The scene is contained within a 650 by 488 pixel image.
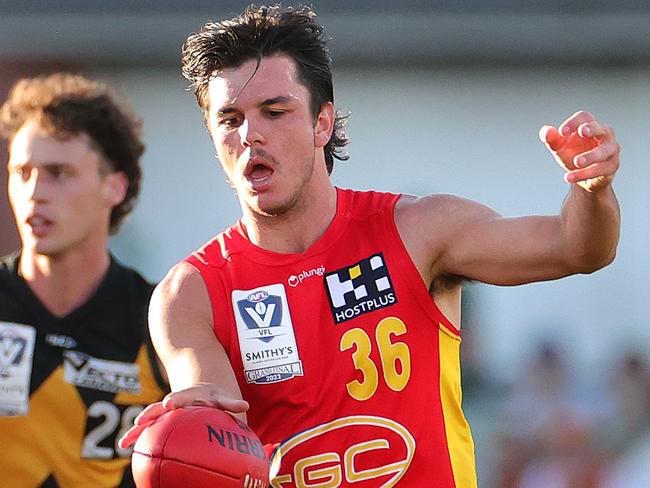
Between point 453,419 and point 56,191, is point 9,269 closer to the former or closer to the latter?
point 56,191

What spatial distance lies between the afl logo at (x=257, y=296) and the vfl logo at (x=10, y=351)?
1.72 meters

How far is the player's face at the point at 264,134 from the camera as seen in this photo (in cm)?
424

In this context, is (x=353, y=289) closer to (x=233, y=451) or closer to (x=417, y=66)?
(x=233, y=451)

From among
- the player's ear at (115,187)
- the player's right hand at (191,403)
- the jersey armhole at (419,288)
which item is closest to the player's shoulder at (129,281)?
the player's ear at (115,187)

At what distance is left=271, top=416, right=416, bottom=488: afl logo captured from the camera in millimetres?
4117

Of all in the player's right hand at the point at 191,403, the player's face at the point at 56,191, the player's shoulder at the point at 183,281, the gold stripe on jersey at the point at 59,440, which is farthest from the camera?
the player's face at the point at 56,191

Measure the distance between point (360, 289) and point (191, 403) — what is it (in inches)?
28.1

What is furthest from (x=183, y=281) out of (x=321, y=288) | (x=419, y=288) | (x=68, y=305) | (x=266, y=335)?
(x=68, y=305)

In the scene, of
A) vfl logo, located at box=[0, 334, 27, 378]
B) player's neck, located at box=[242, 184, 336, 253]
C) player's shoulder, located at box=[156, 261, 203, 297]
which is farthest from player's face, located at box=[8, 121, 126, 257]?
player's neck, located at box=[242, 184, 336, 253]

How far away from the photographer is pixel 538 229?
4.08 m

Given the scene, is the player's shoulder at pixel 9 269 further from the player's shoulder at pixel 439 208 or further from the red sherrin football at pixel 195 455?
the red sherrin football at pixel 195 455

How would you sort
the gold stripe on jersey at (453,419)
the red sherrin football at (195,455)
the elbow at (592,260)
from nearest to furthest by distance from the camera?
1. the red sherrin football at (195,455)
2. the elbow at (592,260)
3. the gold stripe on jersey at (453,419)

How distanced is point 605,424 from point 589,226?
5200mm

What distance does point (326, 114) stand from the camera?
4.53m
